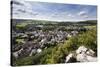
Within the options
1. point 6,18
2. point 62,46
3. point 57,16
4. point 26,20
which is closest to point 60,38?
point 62,46

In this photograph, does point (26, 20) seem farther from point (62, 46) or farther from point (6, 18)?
point (62, 46)

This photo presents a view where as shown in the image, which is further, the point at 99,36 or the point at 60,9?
the point at 99,36

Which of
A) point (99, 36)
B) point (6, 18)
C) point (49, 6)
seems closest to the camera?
point (6, 18)

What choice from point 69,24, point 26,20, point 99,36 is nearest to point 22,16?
point 26,20

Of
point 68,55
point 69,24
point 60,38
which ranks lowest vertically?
point 68,55

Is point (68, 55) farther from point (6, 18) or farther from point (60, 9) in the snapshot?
point (6, 18)

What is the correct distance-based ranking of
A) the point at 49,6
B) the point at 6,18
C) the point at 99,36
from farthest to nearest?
the point at 99,36 → the point at 49,6 → the point at 6,18

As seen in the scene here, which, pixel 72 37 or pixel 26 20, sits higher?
pixel 26 20
